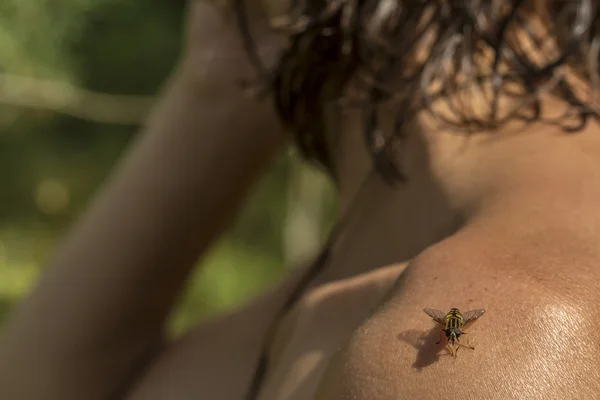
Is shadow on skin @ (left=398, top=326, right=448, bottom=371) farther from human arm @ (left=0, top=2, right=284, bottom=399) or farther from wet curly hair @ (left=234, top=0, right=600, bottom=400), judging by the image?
human arm @ (left=0, top=2, right=284, bottom=399)

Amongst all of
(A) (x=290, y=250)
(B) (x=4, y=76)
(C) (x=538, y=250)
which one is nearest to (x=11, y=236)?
(B) (x=4, y=76)

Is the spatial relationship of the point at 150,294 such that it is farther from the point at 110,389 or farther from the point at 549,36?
the point at 549,36

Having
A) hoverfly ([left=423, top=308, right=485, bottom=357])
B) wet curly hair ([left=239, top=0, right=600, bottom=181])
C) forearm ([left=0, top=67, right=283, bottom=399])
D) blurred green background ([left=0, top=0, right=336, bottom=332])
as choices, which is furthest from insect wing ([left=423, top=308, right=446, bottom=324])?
blurred green background ([left=0, top=0, right=336, bottom=332])

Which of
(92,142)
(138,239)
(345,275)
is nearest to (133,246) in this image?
(138,239)

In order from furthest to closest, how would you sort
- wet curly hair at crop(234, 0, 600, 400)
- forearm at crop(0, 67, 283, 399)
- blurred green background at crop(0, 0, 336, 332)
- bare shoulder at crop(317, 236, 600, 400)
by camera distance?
1. blurred green background at crop(0, 0, 336, 332)
2. forearm at crop(0, 67, 283, 399)
3. wet curly hair at crop(234, 0, 600, 400)
4. bare shoulder at crop(317, 236, 600, 400)

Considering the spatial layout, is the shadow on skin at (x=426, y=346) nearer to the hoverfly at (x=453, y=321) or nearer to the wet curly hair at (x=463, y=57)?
the hoverfly at (x=453, y=321)

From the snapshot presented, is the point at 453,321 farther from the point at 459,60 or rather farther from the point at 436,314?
the point at 459,60
